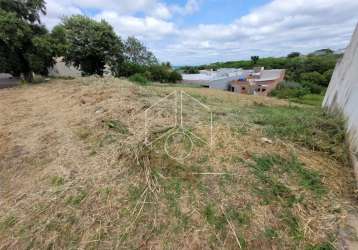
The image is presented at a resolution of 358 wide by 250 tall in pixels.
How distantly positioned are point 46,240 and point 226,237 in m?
1.28

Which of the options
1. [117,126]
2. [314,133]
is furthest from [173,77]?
[314,133]

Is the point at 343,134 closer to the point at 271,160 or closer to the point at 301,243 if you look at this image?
the point at 271,160

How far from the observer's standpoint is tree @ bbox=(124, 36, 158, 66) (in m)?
21.7

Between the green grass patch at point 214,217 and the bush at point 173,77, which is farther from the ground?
the green grass patch at point 214,217

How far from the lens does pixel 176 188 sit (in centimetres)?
175

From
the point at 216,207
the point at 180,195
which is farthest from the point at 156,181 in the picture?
the point at 216,207

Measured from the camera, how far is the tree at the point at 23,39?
23.6ft

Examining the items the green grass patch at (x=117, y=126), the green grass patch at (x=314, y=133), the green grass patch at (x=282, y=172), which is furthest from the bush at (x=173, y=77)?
the green grass patch at (x=282, y=172)

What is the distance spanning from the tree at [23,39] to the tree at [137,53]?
13.1 m

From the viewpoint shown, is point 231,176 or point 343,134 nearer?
point 231,176

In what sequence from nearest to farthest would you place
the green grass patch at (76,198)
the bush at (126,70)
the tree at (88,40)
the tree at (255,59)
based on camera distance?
the green grass patch at (76,198) < the tree at (88,40) < the bush at (126,70) < the tree at (255,59)

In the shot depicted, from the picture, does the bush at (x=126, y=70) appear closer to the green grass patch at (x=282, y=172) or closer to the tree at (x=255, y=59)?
the green grass patch at (x=282, y=172)

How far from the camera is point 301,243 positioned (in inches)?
52.5

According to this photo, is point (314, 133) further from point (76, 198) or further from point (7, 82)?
point (7, 82)
